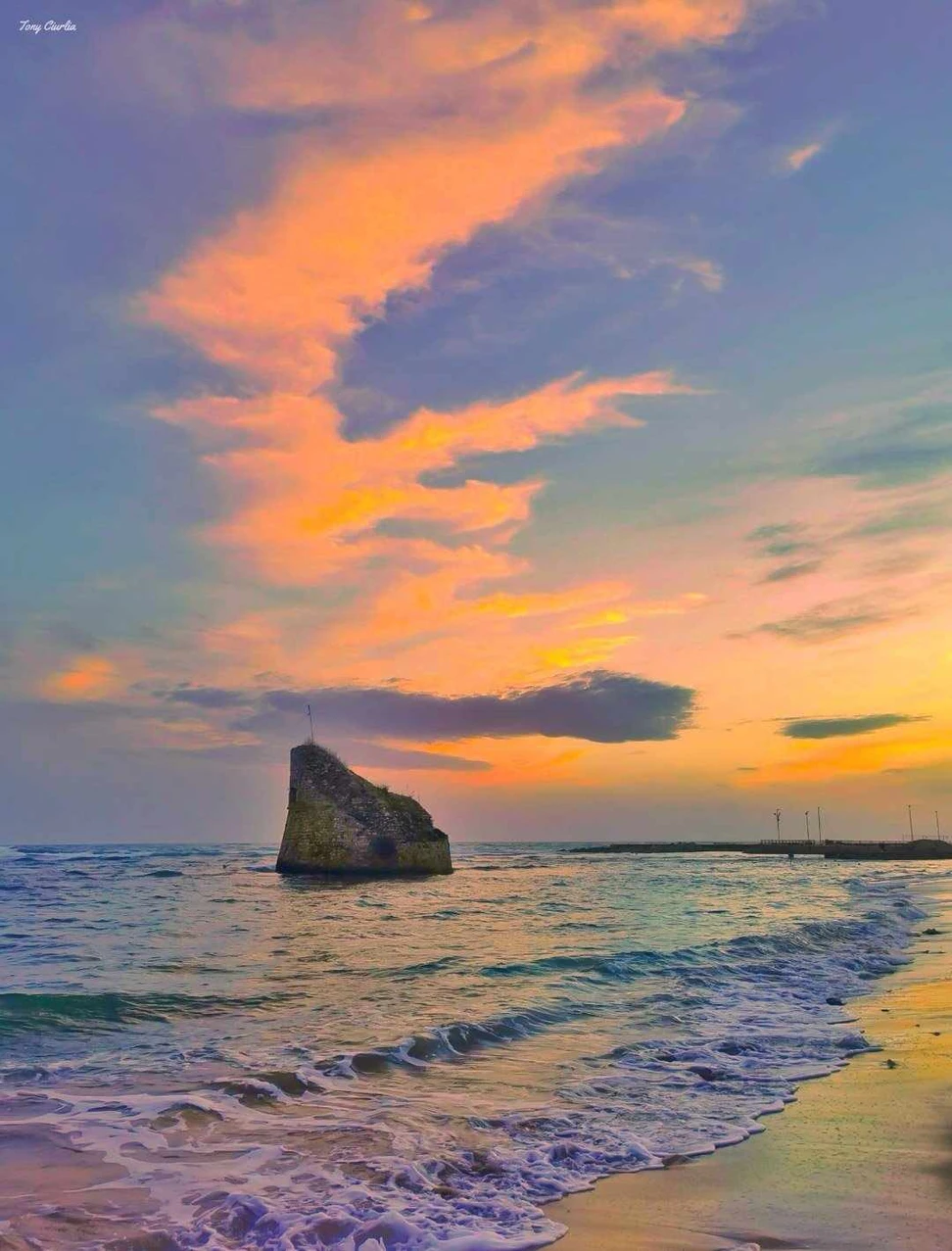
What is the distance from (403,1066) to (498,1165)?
3399 mm

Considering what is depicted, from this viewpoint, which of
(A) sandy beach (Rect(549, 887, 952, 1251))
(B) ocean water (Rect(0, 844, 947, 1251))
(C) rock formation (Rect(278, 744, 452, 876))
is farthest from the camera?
(C) rock formation (Rect(278, 744, 452, 876))

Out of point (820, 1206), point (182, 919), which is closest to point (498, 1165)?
point (820, 1206)

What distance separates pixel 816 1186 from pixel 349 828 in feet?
168

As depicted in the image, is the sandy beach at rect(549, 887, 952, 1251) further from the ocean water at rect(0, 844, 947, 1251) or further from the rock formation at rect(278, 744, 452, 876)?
the rock formation at rect(278, 744, 452, 876)

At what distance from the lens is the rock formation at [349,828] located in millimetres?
54844

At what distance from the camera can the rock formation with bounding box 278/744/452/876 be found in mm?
54844

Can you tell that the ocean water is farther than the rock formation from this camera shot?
No

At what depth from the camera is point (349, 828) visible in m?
55.4

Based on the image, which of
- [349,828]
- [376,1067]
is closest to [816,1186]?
[376,1067]

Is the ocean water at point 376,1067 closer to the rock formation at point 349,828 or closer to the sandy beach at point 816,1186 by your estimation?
the sandy beach at point 816,1186

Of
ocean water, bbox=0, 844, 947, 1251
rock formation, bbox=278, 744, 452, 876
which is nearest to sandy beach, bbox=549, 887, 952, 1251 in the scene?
ocean water, bbox=0, 844, 947, 1251

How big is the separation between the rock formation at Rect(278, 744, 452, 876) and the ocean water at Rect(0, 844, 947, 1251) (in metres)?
32.4

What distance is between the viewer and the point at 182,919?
2433 centimetres

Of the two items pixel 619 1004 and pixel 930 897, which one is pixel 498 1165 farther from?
pixel 930 897
